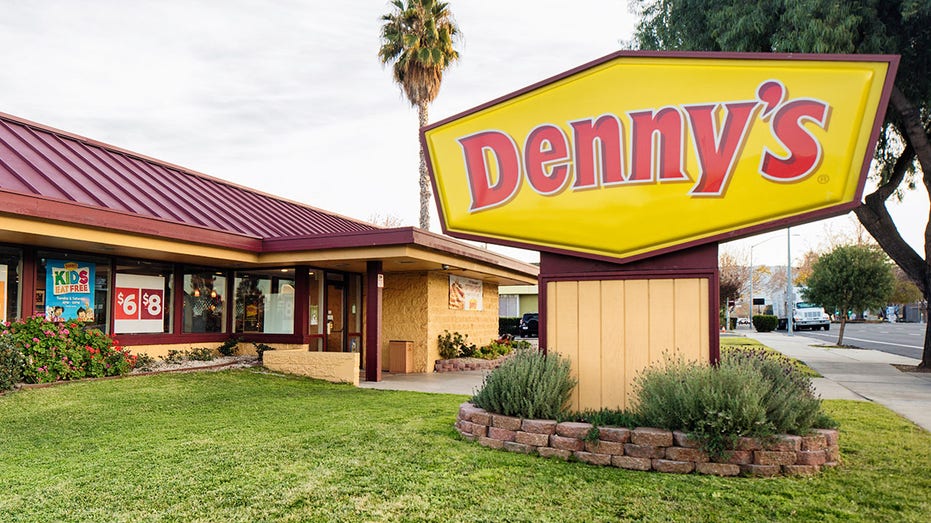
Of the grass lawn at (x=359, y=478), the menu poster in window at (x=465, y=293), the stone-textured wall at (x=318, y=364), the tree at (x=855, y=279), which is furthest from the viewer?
the tree at (x=855, y=279)

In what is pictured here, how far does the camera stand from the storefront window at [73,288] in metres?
11.3

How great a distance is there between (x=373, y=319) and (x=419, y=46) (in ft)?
49.0

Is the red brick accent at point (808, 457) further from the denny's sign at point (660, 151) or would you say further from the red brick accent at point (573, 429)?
the denny's sign at point (660, 151)

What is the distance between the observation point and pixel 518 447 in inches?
241

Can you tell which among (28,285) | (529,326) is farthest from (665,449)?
(529,326)

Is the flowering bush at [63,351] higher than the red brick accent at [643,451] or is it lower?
higher

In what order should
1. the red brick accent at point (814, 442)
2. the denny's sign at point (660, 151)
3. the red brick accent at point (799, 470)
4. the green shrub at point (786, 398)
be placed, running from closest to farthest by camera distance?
the red brick accent at point (799, 470) → the red brick accent at point (814, 442) → the green shrub at point (786, 398) → the denny's sign at point (660, 151)

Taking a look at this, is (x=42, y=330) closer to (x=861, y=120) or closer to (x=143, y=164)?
(x=143, y=164)

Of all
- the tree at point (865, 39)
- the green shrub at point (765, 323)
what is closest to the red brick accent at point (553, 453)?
the tree at point (865, 39)

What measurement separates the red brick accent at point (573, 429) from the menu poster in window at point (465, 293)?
34.8 feet

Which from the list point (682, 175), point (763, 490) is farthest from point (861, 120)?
point (763, 490)

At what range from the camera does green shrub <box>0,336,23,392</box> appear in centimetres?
920

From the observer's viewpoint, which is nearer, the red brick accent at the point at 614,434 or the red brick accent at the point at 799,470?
the red brick accent at the point at 799,470

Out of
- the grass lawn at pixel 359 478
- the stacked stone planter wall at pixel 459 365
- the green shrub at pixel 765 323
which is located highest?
the grass lawn at pixel 359 478
